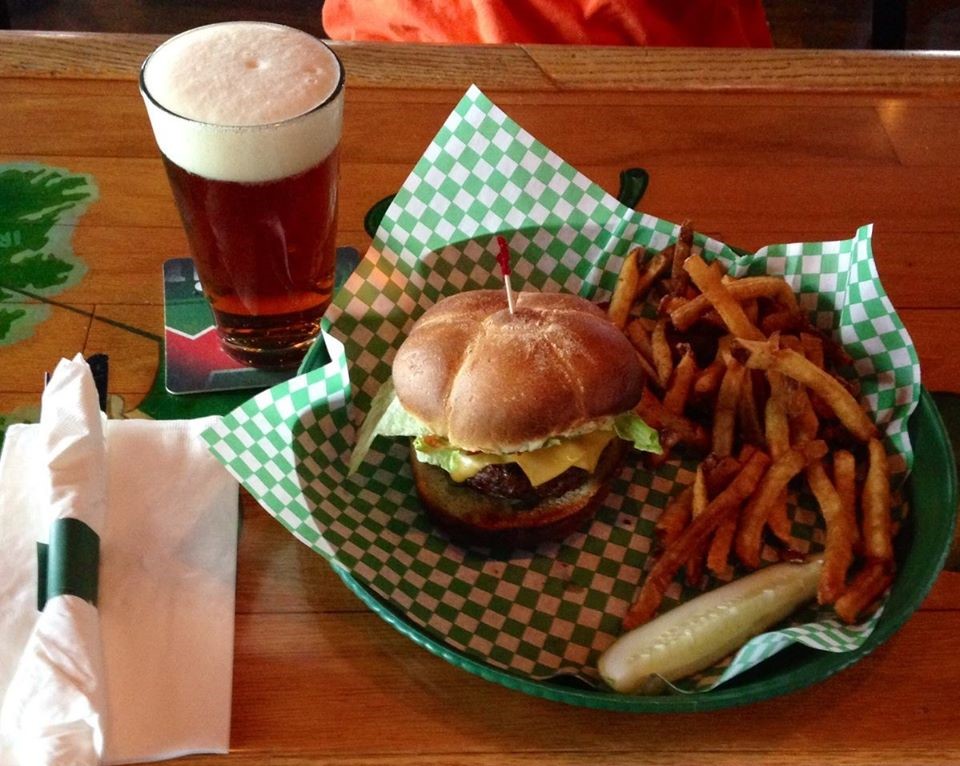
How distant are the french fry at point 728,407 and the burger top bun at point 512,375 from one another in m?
0.18

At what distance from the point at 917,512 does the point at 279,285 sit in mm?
1065

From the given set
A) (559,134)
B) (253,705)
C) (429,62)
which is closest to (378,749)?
(253,705)

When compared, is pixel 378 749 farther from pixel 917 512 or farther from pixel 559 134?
pixel 559 134

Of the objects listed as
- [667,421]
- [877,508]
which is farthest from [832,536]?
[667,421]

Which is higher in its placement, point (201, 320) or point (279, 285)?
point (279, 285)

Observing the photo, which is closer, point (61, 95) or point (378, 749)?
point (378, 749)

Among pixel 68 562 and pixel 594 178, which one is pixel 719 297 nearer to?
pixel 594 178

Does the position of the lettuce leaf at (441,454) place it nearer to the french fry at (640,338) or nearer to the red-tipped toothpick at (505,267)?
the red-tipped toothpick at (505,267)

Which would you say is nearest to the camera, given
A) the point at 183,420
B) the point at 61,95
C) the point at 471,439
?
the point at 471,439

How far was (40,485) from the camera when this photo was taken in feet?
4.57

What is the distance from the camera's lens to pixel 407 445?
1.61 m

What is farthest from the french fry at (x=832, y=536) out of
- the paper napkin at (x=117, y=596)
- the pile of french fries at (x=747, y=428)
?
the paper napkin at (x=117, y=596)

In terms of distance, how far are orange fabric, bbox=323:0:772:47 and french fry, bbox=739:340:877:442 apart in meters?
1.25

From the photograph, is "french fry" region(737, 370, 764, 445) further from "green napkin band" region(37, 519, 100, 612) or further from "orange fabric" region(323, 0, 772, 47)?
"orange fabric" region(323, 0, 772, 47)
